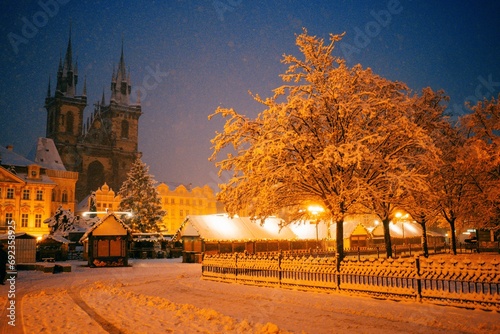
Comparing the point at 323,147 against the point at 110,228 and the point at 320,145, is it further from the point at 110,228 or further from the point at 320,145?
the point at 110,228

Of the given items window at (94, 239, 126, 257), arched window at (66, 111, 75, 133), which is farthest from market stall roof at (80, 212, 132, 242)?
arched window at (66, 111, 75, 133)

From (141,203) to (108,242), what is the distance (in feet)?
70.5

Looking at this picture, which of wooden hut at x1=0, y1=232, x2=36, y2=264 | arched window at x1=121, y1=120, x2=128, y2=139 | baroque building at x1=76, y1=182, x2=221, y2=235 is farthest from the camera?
arched window at x1=121, y1=120, x2=128, y2=139

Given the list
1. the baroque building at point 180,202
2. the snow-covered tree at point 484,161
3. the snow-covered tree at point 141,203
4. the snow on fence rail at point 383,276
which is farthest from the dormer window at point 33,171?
the snow-covered tree at point 484,161

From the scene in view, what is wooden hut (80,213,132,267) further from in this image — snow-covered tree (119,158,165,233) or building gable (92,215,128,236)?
snow-covered tree (119,158,165,233)

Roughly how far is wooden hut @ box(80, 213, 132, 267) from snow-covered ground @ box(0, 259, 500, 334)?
1694cm

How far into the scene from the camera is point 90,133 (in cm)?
10656

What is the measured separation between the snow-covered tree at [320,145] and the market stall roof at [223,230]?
58.2ft

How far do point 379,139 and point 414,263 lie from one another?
588cm

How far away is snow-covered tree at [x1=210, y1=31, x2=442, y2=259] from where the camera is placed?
17969 mm

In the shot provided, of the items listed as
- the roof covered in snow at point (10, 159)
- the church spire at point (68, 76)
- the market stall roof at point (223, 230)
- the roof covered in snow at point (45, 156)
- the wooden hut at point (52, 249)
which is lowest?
the wooden hut at point (52, 249)

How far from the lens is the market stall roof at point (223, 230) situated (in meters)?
37.9

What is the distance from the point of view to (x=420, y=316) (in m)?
11.2

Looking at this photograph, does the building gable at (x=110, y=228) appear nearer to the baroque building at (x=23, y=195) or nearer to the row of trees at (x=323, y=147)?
the row of trees at (x=323, y=147)
